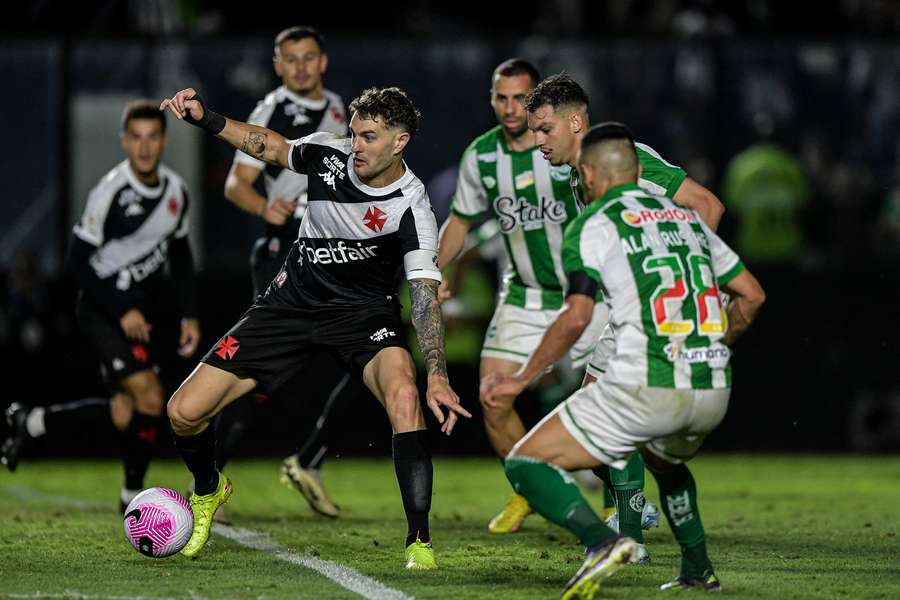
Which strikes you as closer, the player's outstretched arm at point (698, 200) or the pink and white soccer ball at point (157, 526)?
the pink and white soccer ball at point (157, 526)

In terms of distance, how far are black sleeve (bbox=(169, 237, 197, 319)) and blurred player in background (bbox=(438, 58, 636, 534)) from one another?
2.00m

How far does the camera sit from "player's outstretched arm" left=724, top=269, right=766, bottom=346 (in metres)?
6.38

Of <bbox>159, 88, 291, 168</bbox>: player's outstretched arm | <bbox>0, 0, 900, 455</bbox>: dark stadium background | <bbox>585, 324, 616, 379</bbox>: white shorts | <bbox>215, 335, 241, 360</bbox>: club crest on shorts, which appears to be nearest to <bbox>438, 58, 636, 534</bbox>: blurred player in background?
<bbox>585, 324, 616, 379</bbox>: white shorts

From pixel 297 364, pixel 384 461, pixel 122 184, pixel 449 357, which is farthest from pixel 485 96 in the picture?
pixel 297 364

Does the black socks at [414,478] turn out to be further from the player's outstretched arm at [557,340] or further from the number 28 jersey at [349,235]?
the player's outstretched arm at [557,340]

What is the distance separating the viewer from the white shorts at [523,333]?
8844mm

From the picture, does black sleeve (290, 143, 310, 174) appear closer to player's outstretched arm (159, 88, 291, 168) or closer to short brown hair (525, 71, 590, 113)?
player's outstretched arm (159, 88, 291, 168)

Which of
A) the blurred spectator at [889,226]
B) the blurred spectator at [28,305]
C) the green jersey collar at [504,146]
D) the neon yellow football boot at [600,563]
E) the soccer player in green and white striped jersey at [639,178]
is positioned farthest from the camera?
the blurred spectator at [889,226]

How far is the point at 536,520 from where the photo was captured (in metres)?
9.43

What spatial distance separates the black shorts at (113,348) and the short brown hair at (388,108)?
3.40 meters

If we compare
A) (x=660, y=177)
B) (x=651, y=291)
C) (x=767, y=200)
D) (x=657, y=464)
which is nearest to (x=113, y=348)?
(x=660, y=177)

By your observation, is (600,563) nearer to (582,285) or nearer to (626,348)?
(626,348)

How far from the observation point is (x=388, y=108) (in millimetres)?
7145

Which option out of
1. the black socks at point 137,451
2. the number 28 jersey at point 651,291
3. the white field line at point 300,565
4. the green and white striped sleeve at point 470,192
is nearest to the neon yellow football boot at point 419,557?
the white field line at point 300,565
